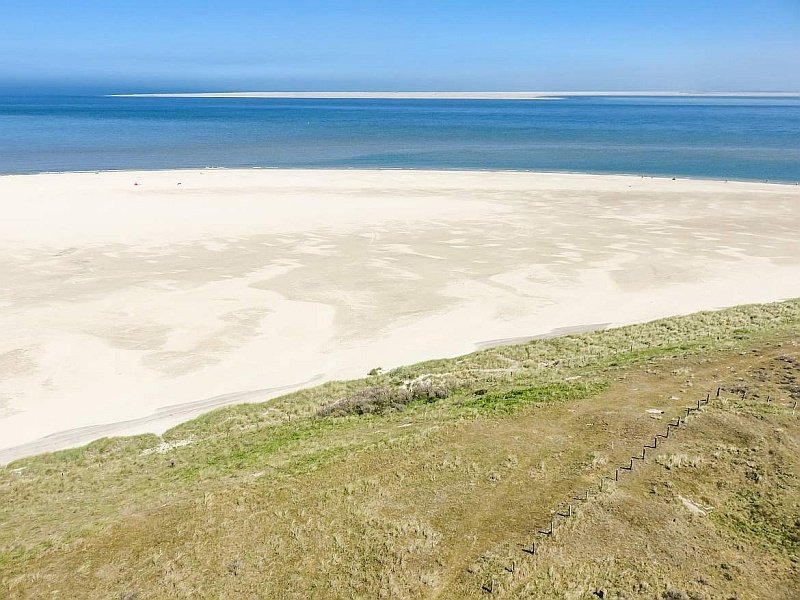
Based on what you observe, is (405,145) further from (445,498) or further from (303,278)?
(445,498)

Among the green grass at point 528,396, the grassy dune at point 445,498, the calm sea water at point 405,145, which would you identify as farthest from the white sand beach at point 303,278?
the calm sea water at point 405,145

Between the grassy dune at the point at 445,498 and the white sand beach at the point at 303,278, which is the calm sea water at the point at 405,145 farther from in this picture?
the grassy dune at the point at 445,498

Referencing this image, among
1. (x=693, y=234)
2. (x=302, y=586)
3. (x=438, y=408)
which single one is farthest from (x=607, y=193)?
(x=302, y=586)

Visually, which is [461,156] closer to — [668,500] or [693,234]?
[693,234]

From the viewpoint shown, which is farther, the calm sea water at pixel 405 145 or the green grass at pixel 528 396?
the calm sea water at pixel 405 145

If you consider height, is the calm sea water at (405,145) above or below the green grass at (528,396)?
below

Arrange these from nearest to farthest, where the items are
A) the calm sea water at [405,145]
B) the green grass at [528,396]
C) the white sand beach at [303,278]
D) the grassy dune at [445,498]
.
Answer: the grassy dune at [445,498]
the green grass at [528,396]
the white sand beach at [303,278]
the calm sea water at [405,145]

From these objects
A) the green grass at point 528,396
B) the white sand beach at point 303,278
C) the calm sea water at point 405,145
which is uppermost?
the green grass at point 528,396
